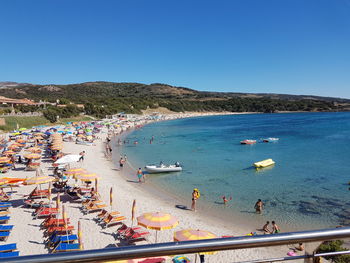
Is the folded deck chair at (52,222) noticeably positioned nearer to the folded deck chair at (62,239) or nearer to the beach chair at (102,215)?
the folded deck chair at (62,239)

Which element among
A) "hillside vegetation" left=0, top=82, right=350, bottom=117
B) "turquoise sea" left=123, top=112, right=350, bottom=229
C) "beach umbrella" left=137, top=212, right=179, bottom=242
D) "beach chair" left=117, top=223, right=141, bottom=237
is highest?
"hillside vegetation" left=0, top=82, right=350, bottom=117

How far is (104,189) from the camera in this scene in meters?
16.4

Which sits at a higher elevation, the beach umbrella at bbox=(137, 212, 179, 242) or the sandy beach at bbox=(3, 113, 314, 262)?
the beach umbrella at bbox=(137, 212, 179, 242)

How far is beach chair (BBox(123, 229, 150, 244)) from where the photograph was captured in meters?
9.64

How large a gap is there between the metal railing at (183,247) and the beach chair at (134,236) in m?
9.09

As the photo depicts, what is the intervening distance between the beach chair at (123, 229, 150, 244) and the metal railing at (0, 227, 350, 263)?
29.8ft

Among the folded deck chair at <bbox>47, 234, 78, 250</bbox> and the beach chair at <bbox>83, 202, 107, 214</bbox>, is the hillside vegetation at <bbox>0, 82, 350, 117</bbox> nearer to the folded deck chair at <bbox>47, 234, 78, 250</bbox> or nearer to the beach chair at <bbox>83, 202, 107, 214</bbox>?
the beach chair at <bbox>83, 202, 107, 214</bbox>

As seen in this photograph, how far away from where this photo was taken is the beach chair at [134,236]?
31.6ft

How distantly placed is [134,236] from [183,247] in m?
9.16

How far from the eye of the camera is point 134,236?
9.62 meters

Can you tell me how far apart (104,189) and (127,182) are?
9.91 ft

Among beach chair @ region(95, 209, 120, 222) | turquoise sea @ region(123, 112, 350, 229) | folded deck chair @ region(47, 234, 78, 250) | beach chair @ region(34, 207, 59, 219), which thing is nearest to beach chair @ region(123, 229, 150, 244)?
beach chair @ region(95, 209, 120, 222)

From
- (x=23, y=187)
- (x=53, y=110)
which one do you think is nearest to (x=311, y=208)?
(x=23, y=187)

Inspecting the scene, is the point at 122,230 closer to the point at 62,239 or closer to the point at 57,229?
the point at 62,239
